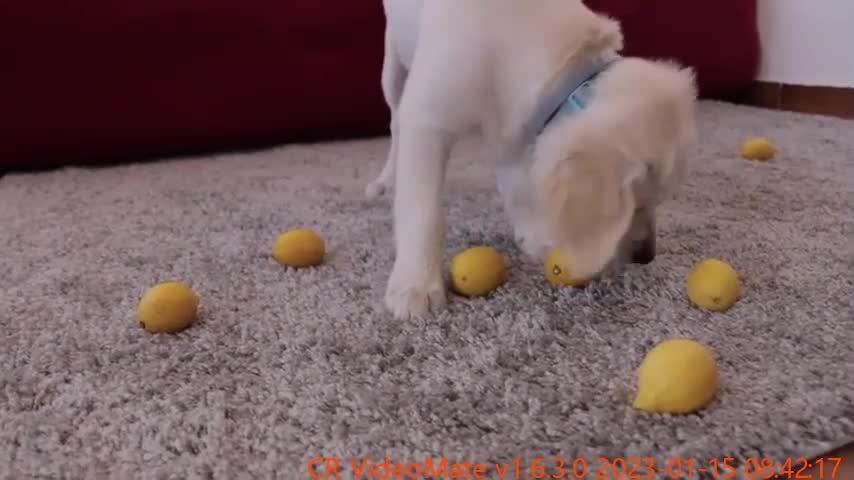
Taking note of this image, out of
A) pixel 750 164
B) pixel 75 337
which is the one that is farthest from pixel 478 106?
pixel 750 164

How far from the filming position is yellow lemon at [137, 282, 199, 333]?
0.95 metres

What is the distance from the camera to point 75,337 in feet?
3.11

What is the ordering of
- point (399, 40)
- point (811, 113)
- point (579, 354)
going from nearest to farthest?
point (579, 354) → point (399, 40) → point (811, 113)

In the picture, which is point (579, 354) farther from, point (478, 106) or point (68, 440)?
point (68, 440)

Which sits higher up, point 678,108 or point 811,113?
point 678,108

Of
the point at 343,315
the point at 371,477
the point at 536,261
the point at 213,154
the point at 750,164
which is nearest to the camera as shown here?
the point at 371,477

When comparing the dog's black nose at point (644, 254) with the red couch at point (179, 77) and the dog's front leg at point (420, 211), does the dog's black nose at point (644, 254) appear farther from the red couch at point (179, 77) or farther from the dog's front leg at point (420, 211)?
the red couch at point (179, 77)

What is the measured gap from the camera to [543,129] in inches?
37.5

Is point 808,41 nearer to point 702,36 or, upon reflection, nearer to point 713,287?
point 702,36

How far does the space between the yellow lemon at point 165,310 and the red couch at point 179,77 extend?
3.75 ft

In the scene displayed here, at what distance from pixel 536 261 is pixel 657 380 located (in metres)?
0.42

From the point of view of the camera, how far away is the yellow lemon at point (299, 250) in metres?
1.17
